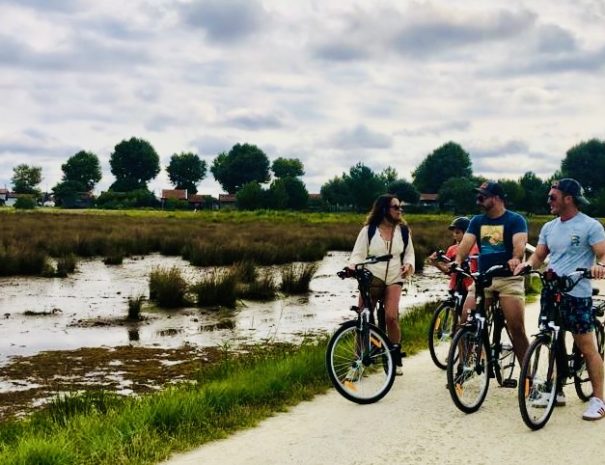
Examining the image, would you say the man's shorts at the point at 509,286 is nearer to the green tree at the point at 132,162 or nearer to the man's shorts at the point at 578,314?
the man's shorts at the point at 578,314

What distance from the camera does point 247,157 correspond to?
12288 centimetres

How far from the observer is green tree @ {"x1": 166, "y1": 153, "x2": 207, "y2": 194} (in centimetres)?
13200

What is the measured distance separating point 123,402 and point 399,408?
242 cm

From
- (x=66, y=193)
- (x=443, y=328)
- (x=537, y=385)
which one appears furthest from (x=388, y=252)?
(x=66, y=193)

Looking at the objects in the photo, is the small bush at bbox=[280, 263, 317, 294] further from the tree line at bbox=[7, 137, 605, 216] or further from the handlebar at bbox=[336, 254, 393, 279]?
the tree line at bbox=[7, 137, 605, 216]

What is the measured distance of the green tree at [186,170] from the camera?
132000 mm

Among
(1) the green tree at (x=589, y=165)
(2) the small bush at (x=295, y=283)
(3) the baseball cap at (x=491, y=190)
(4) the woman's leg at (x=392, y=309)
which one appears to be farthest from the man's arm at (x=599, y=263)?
(1) the green tree at (x=589, y=165)

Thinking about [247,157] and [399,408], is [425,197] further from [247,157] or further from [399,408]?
[399,408]

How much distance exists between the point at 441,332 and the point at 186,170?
418 feet

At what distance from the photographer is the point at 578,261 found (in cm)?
564

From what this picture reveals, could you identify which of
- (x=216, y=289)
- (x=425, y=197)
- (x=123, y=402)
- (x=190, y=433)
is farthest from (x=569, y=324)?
(x=425, y=197)

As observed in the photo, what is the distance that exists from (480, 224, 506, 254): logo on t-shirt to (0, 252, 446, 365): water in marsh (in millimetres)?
4734

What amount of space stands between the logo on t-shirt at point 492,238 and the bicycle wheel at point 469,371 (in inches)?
33.2

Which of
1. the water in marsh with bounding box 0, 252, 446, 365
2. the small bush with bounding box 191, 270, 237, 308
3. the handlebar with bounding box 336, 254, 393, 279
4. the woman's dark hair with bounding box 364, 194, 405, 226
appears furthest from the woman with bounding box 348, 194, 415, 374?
the small bush with bounding box 191, 270, 237, 308
